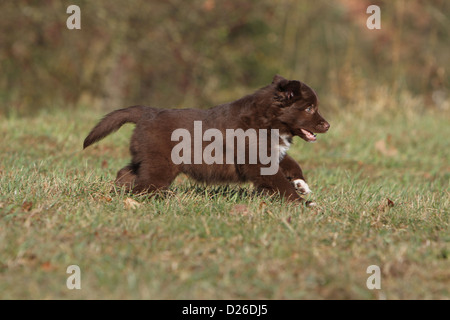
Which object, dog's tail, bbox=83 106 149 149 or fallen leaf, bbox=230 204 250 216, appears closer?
fallen leaf, bbox=230 204 250 216

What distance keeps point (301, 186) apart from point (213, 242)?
1.64 metres

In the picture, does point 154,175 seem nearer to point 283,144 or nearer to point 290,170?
point 283,144

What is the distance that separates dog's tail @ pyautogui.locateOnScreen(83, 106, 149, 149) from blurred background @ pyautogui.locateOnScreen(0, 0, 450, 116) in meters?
6.37

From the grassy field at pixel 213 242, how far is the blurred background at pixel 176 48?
6.83 m

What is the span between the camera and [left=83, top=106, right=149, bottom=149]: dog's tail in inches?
182

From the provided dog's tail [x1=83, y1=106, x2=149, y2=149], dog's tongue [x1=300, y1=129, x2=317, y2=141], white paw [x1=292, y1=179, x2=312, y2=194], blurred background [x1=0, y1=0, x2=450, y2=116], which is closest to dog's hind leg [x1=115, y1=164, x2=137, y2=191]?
dog's tail [x1=83, y1=106, x2=149, y2=149]

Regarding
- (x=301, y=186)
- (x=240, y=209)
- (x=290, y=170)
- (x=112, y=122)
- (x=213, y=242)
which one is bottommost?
(x=213, y=242)

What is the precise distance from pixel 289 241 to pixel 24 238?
1.53 meters

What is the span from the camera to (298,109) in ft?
15.2

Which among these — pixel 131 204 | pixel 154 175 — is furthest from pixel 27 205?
pixel 154 175

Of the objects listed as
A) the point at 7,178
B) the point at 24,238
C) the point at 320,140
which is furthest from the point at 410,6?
the point at 24,238

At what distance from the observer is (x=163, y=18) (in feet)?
40.1

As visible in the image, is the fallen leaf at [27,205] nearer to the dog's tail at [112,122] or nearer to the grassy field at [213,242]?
the grassy field at [213,242]

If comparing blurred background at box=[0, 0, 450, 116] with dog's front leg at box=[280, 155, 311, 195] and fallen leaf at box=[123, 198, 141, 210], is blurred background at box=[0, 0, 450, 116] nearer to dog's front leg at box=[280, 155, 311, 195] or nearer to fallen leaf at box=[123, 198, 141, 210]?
dog's front leg at box=[280, 155, 311, 195]
